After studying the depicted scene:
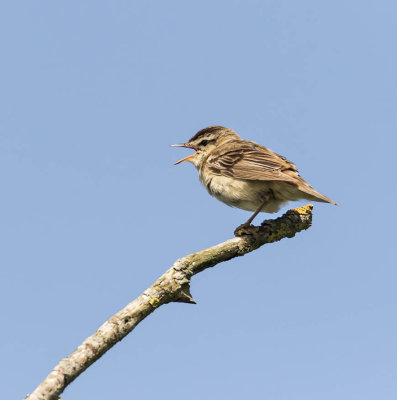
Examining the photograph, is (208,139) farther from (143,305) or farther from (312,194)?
(143,305)

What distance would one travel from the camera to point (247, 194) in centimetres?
768

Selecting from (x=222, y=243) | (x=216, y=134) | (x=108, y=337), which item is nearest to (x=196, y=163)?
(x=216, y=134)

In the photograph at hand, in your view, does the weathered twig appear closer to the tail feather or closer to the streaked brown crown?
the tail feather

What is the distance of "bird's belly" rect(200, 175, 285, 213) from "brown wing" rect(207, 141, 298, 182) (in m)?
0.11

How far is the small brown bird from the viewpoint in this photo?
733cm

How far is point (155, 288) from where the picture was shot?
4285 millimetres

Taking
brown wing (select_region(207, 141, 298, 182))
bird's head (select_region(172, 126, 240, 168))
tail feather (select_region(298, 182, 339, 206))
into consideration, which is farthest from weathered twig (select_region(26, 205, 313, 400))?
bird's head (select_region(172, 126, 240, 168))

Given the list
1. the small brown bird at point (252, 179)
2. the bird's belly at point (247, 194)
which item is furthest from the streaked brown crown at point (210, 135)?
the bird's belly at point (247, 194)

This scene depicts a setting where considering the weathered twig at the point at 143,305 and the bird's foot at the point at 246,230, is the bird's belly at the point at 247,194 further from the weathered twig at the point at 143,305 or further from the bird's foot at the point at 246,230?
the weathered twig at the point at 143,305

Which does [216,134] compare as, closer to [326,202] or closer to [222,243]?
[326,202]

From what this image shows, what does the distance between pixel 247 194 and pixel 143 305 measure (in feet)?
13.0

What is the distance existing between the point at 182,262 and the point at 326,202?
3.04 m

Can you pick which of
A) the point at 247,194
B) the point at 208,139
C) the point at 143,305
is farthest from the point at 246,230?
the point at 208,139

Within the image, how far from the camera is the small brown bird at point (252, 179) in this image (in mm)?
7328
